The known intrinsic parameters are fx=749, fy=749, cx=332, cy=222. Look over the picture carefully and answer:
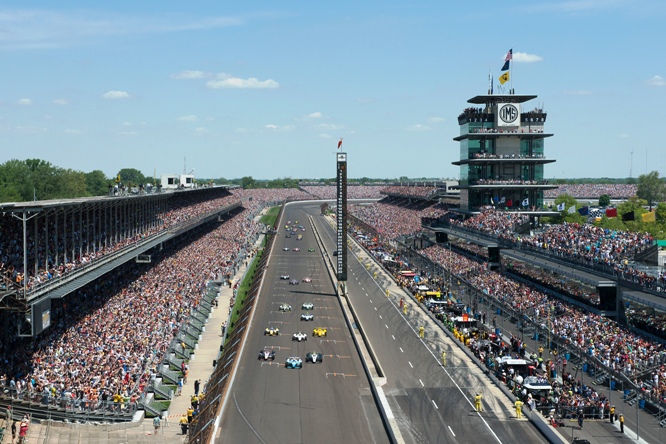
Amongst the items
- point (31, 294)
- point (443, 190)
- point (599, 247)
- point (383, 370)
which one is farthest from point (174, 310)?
point (443, 190)

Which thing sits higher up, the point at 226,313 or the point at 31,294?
the point at 31,294

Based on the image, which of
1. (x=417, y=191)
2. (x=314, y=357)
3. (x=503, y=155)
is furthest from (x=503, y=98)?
(x=417, y=191)

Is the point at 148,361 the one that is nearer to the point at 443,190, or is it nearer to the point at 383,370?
the point at 383,370

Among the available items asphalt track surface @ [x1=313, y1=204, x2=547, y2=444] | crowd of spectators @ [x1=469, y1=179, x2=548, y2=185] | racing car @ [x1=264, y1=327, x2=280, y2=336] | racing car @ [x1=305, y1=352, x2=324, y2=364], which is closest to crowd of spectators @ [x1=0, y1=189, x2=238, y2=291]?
racing car @ [x1=264, y1=327, x2=280, y2=336]

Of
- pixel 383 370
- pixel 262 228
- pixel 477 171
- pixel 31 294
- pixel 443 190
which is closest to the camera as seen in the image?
pixel 31 294

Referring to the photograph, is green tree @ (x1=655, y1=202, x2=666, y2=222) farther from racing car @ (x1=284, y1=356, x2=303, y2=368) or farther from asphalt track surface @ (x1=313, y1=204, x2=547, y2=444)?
racing car @ (x1=284, y1=356, x2=303, y2=368)

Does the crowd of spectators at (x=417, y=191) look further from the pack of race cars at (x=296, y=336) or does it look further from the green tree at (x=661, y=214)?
the pack of race cars at (x=296, y=336)

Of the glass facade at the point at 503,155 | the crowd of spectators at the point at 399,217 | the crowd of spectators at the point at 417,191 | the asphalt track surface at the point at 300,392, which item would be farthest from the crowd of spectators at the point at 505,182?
the crowd of spectators at the point at 417,191
